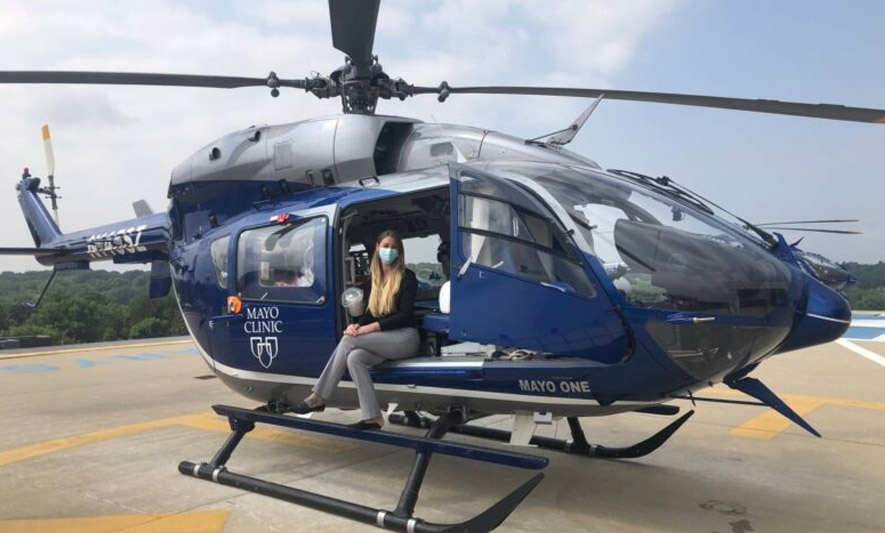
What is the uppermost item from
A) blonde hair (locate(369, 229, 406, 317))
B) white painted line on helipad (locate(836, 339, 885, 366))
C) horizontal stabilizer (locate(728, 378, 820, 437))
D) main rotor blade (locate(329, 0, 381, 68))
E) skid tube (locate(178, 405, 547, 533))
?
main rotor blade (locate(329, 0, 381, 68))

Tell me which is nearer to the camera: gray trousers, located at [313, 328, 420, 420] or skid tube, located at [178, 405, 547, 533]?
skid tube, located at [178, 405, 547, 533]

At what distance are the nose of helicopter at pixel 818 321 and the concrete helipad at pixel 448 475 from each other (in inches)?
45.6

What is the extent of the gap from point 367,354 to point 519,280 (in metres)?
1.24

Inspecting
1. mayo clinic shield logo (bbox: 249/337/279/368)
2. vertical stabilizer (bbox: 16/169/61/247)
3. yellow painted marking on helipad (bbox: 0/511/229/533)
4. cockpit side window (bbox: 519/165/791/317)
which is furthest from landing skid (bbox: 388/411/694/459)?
vertical stabilizer (bbox: 16/169/61/247)

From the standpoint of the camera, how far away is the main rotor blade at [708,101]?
3908 mm

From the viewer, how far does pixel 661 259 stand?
11.0 feet

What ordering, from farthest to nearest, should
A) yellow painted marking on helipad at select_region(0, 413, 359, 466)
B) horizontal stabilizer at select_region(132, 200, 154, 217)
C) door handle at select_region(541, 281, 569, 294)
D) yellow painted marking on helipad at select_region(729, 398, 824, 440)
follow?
horizontal stabilizer at select_region(132, 200, 154, 217) < yellow painted marking on helipad at select_region(729, 398, 824, 440) < yellow painted marking on helipad at select_region(0, 413, 359, 466) < door handle at select_region(541, 281, 569, 294)

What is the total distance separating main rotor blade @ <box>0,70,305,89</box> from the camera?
16.1 ft

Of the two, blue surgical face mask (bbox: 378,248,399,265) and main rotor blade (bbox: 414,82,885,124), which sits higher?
main rotor blade (bbox: 414,82,885,124)

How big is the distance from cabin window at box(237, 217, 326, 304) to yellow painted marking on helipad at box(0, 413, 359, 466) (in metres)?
1.66

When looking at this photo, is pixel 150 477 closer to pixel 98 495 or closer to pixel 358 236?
pixel 98 495

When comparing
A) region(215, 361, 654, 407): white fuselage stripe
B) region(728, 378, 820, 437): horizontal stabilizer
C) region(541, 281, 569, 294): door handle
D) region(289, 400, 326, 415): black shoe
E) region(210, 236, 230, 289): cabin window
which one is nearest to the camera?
region(541, 281, 569, 294): door handle

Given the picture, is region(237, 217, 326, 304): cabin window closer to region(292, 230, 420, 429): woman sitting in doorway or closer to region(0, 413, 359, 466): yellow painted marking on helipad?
region(292, 230, 420, 429): woman sitting in doorway

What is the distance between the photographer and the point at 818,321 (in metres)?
3.52
